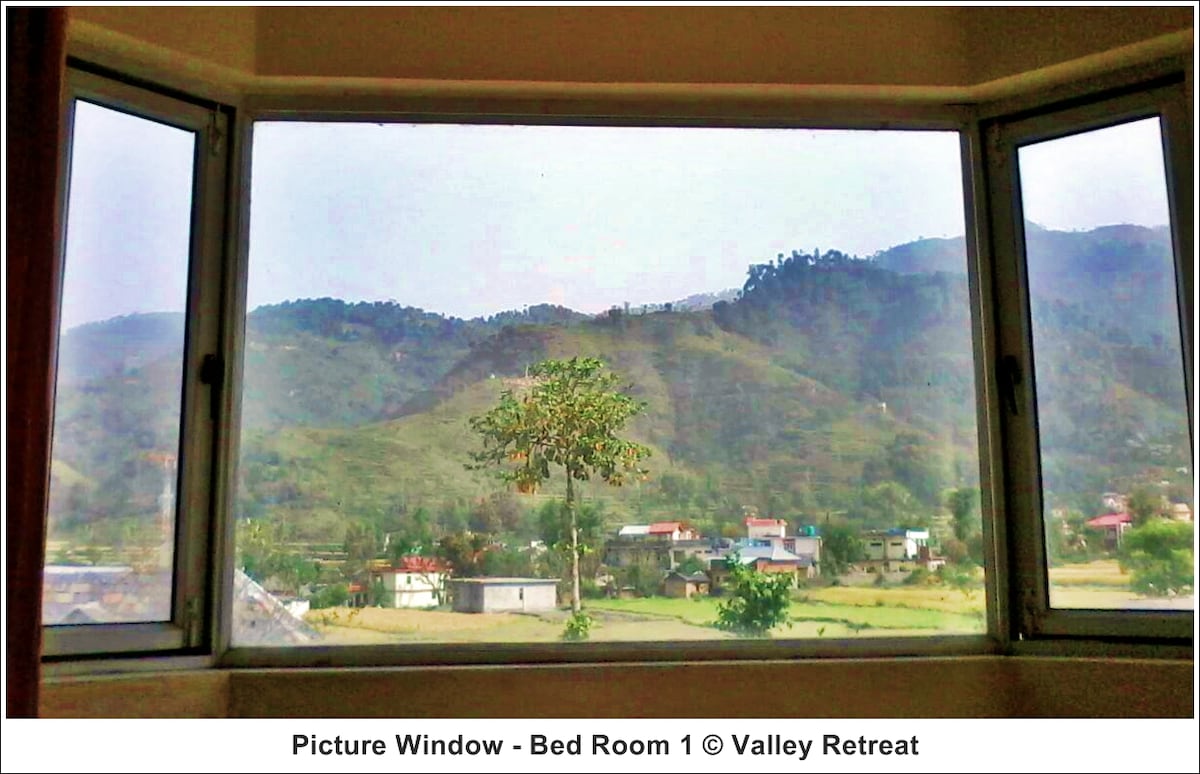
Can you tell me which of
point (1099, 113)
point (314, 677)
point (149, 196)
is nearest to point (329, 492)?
point (314, 677)

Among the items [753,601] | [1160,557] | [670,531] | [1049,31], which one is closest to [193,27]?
[670,531]

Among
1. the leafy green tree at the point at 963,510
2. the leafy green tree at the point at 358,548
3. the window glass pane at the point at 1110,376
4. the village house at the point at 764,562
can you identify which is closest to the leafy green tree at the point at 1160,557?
the window glass pane at the point at 1110,376

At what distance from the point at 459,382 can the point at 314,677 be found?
716 millimetres

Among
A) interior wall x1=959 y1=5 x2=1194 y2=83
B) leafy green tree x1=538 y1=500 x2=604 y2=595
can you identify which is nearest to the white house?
leafy green tree x1=538 y1=500 x2=604 y2=595

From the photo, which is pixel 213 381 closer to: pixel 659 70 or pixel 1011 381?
pixel 659 70

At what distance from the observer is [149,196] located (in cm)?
223

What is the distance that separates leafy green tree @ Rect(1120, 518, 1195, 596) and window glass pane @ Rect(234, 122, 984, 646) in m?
0.32

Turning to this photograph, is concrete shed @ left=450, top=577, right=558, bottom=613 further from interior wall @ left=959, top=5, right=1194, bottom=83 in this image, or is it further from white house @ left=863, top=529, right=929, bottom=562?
interior wall @ left=959, top=5, right=1194, bottom=83

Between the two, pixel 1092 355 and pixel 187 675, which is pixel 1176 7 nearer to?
pixel 1092 355

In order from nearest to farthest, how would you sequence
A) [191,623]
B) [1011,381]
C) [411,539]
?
1. [191,623]
2. [411,539]
3. [1011,381]

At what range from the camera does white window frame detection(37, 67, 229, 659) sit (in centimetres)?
210

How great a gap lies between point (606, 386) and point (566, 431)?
14cm

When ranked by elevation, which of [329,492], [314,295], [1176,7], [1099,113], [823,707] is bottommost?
[823,707]

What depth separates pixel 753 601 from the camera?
2.29 meters
